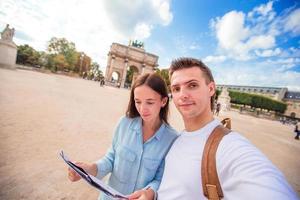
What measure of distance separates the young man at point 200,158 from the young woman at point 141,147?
36cm

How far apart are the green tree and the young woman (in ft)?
242

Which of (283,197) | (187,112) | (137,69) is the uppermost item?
(137,69)

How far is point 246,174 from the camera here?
96cm

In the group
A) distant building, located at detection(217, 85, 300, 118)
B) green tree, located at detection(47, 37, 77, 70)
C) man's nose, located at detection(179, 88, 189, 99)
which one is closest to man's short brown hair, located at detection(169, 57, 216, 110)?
man's nose, located at detection(179, 88, 189, 99)

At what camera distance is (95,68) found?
95.2 m

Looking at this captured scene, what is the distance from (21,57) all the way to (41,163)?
2528 inches

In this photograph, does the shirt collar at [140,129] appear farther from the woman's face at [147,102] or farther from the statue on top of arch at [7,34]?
the statue on top of arch at [7,34]

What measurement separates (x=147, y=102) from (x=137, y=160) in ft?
2.01

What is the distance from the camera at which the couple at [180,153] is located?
957 millimetres

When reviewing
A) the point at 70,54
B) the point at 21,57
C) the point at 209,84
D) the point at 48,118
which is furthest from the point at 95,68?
the point at 209,84

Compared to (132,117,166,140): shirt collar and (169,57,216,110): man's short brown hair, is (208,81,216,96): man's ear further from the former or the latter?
(132,117,166,140): shirt collar

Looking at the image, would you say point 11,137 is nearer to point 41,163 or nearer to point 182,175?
point 41,163

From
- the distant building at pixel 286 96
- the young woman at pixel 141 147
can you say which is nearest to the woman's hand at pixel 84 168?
the young woman at pixel 141 147

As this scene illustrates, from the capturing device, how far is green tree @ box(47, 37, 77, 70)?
6831cm
